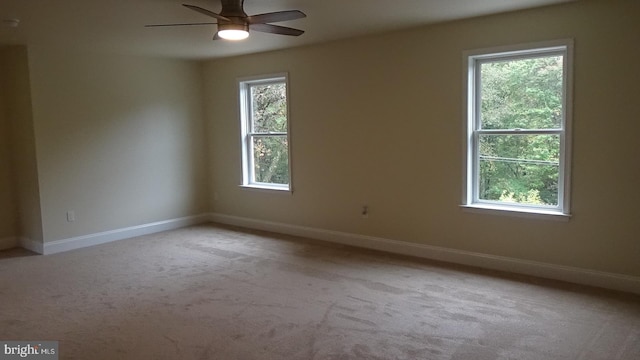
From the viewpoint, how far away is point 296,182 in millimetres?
6359

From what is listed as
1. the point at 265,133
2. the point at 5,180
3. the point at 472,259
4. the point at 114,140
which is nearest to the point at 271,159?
the point at 265,133

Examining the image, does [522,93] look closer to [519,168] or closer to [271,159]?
[519,168]

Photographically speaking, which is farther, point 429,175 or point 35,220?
point 35,220

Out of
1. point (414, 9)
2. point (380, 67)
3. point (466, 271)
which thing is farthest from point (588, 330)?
point (380, 67)

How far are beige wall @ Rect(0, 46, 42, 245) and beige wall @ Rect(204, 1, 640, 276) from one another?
242 cm

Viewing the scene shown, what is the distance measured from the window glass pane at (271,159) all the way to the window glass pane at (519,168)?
8.77 feet

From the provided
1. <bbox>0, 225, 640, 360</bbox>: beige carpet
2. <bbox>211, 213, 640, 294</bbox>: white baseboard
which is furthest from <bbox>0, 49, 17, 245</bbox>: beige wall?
<bbox>211, 213, 640, 294</bbox>: white baseboard

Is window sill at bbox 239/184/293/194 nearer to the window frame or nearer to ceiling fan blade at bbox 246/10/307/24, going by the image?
the window frame

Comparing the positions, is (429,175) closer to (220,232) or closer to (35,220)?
(220,232)

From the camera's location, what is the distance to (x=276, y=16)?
357 centimetres

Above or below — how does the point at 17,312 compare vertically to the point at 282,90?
below

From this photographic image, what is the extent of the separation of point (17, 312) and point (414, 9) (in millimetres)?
4082

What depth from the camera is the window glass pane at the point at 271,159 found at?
21.7 feet

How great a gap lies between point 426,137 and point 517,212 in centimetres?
116
